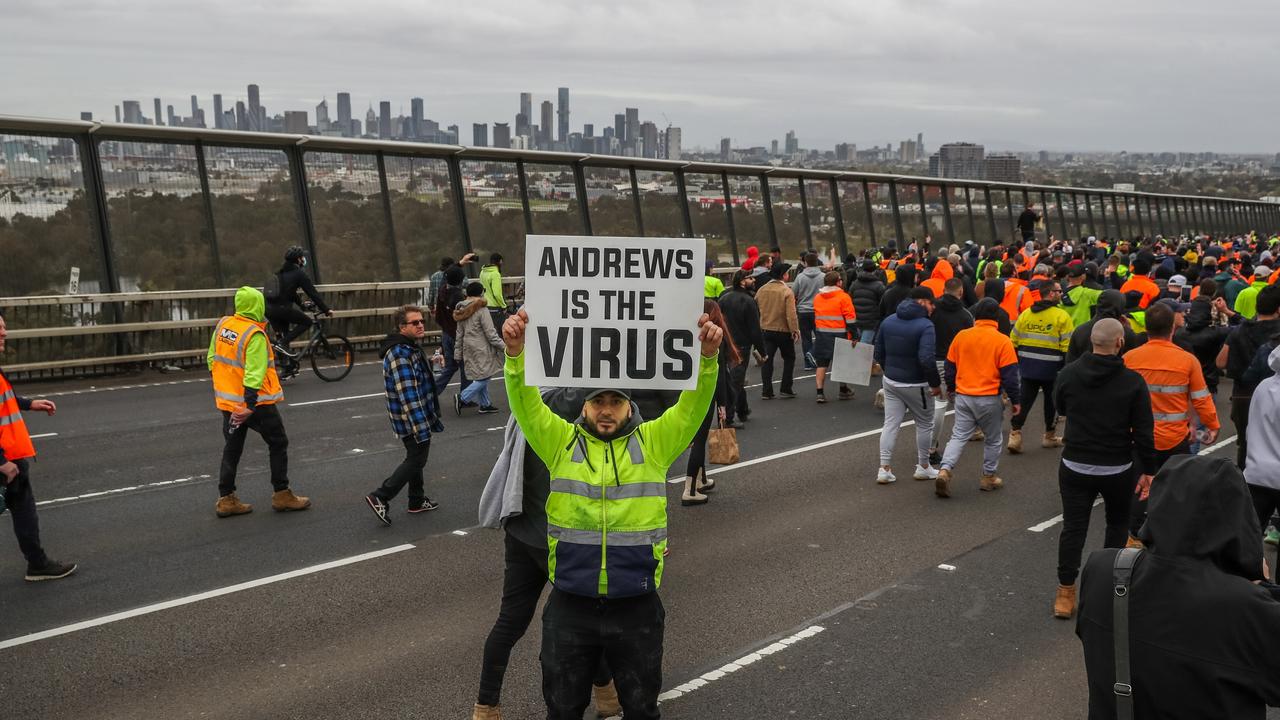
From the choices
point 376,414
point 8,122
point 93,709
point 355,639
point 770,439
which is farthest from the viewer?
point 8,122

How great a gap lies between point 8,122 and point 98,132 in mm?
1313

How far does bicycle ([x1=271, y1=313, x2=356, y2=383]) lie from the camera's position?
16688mm

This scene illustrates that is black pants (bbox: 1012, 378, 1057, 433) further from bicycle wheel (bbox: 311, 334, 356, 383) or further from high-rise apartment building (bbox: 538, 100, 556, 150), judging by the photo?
high-rise apartment building (bbox: 538, 100, 556, 150)

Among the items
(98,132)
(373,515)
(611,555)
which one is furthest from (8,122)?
(611,555)

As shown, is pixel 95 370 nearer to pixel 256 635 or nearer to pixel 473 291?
pixel 473 291

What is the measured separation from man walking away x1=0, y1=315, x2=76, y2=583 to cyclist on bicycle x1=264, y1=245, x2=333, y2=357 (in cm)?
857

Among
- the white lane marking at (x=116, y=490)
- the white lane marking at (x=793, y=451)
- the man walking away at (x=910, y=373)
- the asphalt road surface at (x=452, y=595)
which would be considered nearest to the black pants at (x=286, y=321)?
the asphalt road surface at (x=452, y=595)

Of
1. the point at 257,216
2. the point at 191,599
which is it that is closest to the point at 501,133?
the point at 257,216

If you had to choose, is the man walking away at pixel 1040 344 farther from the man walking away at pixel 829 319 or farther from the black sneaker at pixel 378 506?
the black sneaker at pixel 378 506

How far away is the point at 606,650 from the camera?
4.60 metres

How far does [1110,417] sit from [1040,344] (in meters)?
5.20

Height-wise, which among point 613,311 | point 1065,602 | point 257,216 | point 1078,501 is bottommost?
point 1065,602

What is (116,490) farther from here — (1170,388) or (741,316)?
(1170,388)

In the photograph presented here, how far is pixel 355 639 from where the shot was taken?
7.03 meters
